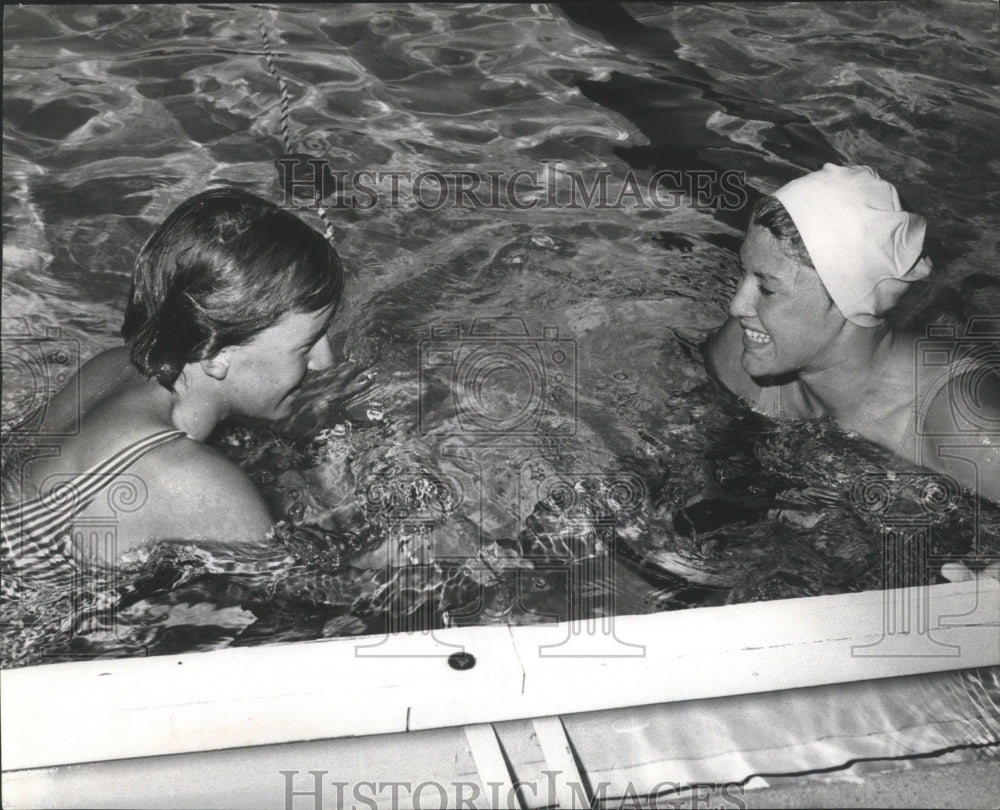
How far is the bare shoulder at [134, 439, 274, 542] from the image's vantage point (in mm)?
3170

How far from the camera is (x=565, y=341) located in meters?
5.10

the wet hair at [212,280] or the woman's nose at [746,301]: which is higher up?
the wet hair at [212,280]

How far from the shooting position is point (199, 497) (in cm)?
320

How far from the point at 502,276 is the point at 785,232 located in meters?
1.80

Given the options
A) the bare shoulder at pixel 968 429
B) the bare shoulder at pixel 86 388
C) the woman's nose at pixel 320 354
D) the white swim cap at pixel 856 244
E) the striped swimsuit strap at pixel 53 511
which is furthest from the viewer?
the white swim cap at pixel 856 244

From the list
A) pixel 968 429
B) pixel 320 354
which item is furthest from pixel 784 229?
pixel 320 354

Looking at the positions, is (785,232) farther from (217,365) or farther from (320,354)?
(217,365)

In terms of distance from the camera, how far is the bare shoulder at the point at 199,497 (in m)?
3.17

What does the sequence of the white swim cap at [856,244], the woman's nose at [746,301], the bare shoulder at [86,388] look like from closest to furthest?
the bare shoulder at [86,388] < the white swim cap at [856,244] < the woman's nose at [746,301]

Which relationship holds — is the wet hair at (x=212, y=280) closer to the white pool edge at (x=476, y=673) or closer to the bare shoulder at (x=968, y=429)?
the white pool edge at (x=476, y=673)

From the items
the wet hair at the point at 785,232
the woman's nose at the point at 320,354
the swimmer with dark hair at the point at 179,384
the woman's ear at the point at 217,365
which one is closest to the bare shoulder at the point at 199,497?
the swimmer with dark hair at the point at 179,384

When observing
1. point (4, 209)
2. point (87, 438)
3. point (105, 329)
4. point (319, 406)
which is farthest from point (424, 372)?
point (4, 209)

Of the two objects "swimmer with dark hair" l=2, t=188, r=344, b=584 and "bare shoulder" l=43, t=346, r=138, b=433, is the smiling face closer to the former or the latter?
"swimmer with dark hair" l=2, t=188, r=344, b=584

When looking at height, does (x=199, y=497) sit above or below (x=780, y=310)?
below
